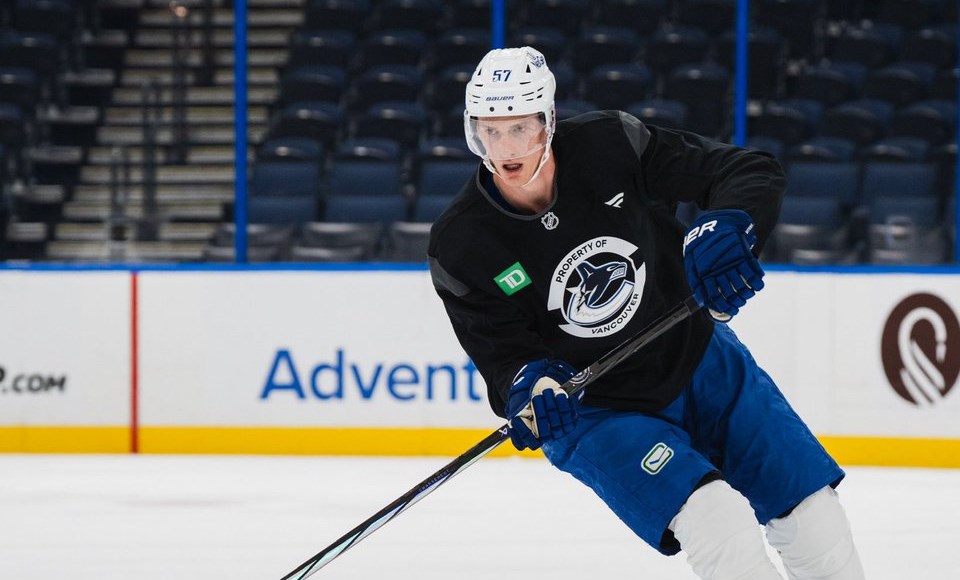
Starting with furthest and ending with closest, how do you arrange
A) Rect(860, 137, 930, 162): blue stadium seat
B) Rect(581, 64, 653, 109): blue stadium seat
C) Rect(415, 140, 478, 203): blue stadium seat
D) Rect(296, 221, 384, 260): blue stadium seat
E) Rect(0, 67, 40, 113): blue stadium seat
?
Rect(0, 67, 40, 113): blue stadium seat → Rect(581, 64, 653, 109): blue stadium seat → Rect(860, 137, 930, 162): blue stadium seat → Rect(415, 140, 478, 203): blue stadium seat → Rect(296, 221, 384, 260): blue stadium seat

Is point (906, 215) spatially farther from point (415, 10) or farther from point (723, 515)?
point (723, 515)

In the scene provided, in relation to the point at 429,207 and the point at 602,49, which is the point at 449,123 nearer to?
the point at 602,49

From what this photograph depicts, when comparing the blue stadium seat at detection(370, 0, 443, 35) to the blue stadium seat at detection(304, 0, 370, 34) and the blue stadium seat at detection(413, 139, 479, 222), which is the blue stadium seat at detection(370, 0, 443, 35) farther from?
the blue stadium seat at detection(413, 139, 479, 222)

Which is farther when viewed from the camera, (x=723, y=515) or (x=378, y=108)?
(x=378, y=108)

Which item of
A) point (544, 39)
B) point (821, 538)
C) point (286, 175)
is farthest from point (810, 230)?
point (821, 538)

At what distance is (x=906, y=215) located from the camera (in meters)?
6.06

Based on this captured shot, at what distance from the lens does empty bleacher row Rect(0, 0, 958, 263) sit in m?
6.18

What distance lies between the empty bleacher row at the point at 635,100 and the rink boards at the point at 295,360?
1.72ft

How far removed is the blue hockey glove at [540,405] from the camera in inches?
86.9

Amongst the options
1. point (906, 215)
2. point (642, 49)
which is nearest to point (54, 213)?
point (642, 49)

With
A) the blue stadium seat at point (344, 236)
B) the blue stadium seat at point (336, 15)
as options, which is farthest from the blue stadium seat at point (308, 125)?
the blue stadium seat at point (344, 236)

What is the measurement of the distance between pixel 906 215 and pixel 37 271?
366cm

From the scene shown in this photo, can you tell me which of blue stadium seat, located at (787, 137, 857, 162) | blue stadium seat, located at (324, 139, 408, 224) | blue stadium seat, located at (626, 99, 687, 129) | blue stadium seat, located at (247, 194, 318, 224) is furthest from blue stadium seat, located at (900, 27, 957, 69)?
blue stadium seat, located at (247, 194, 318, 224)

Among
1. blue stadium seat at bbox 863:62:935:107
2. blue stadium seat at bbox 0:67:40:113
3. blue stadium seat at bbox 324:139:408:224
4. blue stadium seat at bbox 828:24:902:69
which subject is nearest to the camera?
blue stadium seat at bbox 324:139:408:224
